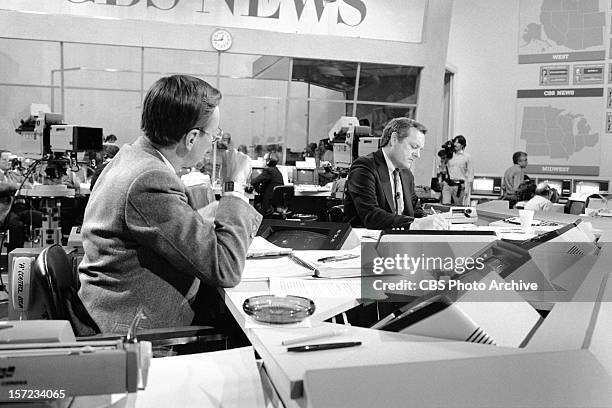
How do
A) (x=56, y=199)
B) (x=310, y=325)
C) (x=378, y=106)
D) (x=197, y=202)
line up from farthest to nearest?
A: (x=378, y=106) → (x=56, y=199) → (x=197, y=202) → (x=310, y=325)

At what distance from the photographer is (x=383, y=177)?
365 cm

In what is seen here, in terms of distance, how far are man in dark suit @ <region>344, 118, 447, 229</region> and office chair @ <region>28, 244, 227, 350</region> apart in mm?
1876

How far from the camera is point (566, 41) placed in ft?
35.1

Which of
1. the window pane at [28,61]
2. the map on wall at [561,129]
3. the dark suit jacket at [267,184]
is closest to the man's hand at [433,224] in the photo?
the dark suit jacket at [267,184]

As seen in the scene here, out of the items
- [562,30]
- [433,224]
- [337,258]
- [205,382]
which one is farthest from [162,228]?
[562,30]

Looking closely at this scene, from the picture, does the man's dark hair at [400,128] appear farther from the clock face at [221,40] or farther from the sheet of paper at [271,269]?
the clock face at [221,40]

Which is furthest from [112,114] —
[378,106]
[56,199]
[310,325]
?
[310,325]

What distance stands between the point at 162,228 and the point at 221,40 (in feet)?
33.5

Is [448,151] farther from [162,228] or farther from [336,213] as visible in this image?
[162,228]

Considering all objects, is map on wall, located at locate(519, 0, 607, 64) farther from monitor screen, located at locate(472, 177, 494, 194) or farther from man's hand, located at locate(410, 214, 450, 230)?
man's hand, located at locate(410, 214, 450, 230)

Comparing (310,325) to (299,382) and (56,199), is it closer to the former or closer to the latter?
(299,382)

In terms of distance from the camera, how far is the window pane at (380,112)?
1254cm

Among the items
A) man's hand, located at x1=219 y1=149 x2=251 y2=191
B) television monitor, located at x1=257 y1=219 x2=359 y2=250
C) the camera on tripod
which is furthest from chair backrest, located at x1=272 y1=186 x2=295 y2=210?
man's hand, located at x1=219 y1=149 x2=251 y2=191

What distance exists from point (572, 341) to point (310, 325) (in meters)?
0.56
